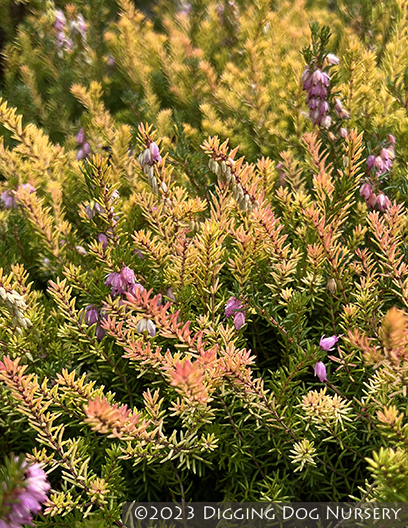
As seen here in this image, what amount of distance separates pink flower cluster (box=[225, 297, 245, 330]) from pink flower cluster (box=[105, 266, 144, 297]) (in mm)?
249

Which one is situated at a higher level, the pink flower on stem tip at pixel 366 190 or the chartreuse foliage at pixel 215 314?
the pink flower on stem tip at pixel 366 190

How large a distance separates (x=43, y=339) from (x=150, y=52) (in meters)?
1.99

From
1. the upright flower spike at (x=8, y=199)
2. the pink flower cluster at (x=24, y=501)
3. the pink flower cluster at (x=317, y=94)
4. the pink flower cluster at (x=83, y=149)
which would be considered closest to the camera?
the pink flower cluster at (x=24, y=501)

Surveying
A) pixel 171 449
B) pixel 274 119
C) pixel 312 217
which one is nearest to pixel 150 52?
pixel 274 119

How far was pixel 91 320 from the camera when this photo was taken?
1231 mm

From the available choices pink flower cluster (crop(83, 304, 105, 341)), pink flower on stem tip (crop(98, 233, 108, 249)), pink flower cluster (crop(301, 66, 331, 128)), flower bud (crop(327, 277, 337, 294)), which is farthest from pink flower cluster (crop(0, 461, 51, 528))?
pink flower cluster (crop(301, 66, 331, 128))

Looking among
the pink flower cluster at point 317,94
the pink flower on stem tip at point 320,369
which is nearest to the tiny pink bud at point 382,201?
the pink flower cluster at point 317,94

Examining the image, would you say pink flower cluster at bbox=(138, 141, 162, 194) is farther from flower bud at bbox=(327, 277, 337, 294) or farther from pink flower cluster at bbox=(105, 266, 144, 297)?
flower bud at bbox=(327, 277, 337, 294)

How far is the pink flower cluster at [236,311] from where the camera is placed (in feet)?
3.64

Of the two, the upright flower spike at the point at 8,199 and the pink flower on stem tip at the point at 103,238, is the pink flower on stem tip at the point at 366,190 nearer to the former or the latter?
the pink flower on stem tip at the point at 103,238

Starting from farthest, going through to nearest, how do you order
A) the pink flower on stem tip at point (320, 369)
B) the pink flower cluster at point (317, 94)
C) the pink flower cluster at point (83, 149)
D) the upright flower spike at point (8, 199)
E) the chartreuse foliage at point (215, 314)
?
the pink flower cluster at point (83, 149) < the upright flower spike at point (8, 199) < the pink flower cluster at point (317, 94) < the pink flower on stem tip at point (320, 369) < the chartreuse foliage at point (215, 314)

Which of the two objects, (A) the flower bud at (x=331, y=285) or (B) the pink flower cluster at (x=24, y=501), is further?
(A) the flower bud at (x=331, y=285)

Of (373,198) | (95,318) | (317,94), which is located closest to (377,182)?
(373,198)

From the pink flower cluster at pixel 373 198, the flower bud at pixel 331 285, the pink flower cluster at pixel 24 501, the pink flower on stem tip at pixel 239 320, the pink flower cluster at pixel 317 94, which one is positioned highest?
the pink flower cluster at pixel 317 94
